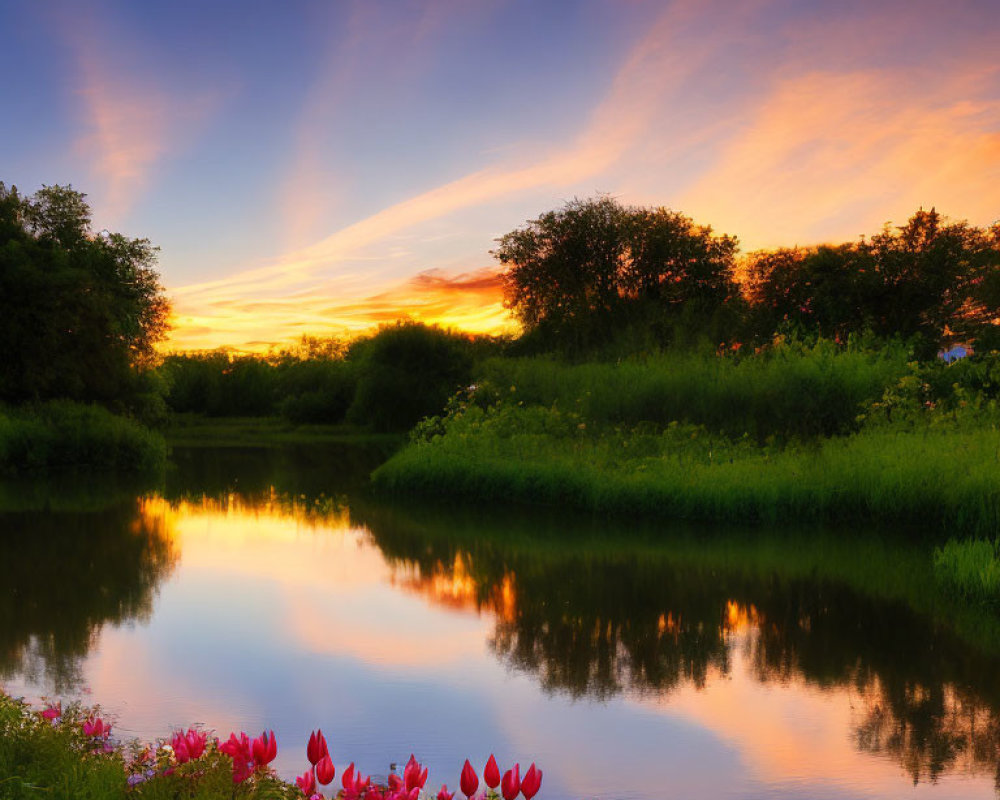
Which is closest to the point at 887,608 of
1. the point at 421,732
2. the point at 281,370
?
the point at 421,732

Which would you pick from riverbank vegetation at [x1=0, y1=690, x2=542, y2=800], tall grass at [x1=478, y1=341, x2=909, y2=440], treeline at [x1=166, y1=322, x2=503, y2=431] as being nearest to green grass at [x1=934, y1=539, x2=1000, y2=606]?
riverbank vegetation at [x1=0, y1=690, x2=542, y2=800]

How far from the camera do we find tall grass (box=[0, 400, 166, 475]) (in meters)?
21.4

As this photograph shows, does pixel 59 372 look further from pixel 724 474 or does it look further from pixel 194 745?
pixel 194 745

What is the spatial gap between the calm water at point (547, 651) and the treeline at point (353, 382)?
2118 centimetres

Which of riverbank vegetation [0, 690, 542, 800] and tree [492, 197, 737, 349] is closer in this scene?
riverbank vegetation [0, 690, 542, 800]

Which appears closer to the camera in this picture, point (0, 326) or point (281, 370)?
point (0, 326)

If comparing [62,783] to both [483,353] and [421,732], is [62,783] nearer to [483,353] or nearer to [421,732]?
[421,732]

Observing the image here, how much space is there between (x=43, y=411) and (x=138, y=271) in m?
10.7

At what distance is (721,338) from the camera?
92.2ft

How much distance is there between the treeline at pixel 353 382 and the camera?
39.8 metres

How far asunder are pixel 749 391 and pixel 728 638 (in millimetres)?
10552

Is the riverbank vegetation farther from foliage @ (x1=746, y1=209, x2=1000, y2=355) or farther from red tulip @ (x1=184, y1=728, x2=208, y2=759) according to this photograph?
foliage @ (x1=746, y1=209, x2=1000, y2=355)

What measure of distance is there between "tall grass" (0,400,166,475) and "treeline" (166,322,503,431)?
11500mm

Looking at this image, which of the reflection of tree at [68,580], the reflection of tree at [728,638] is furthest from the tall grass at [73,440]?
the reflection of tree at [728,638]
